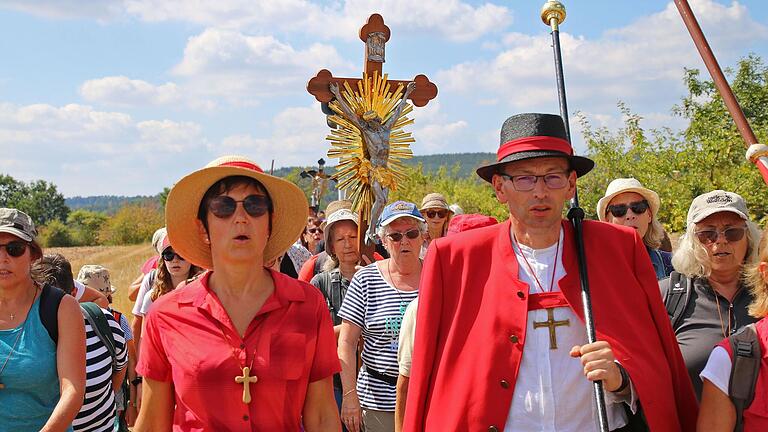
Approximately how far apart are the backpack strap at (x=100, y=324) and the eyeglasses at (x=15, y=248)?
2.29ft

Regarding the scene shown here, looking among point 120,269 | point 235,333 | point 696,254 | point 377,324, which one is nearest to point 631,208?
point 696,254

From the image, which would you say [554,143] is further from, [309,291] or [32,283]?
[32,283]

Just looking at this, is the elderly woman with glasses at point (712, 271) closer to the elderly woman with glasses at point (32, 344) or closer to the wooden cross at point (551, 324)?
the wooden cross at point (551, 324)

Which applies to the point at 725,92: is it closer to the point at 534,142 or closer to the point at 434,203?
the point at 534,142

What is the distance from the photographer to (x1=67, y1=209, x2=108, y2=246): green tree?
7794 centimetres

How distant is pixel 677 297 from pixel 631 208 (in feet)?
5.42

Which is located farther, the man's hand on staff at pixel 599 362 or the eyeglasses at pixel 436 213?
the eyeglasses at pixel 436 213

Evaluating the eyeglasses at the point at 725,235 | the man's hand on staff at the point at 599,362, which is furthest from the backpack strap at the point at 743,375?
the eyeglasses at the point at 725,235

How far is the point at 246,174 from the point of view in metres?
3.02

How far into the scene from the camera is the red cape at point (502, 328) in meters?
2.88

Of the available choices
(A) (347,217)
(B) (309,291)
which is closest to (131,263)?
(A) (347,217)

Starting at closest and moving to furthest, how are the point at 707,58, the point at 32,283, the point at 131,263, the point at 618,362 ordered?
the point at 618,362
the point at 707,58
the point at 32,283
the point at 131,263

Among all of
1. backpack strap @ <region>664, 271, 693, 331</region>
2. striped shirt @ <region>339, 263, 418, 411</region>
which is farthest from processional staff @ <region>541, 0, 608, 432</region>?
striped shirt @ <region>339, 263, 418, 411</region>

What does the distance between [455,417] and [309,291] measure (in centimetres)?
73
